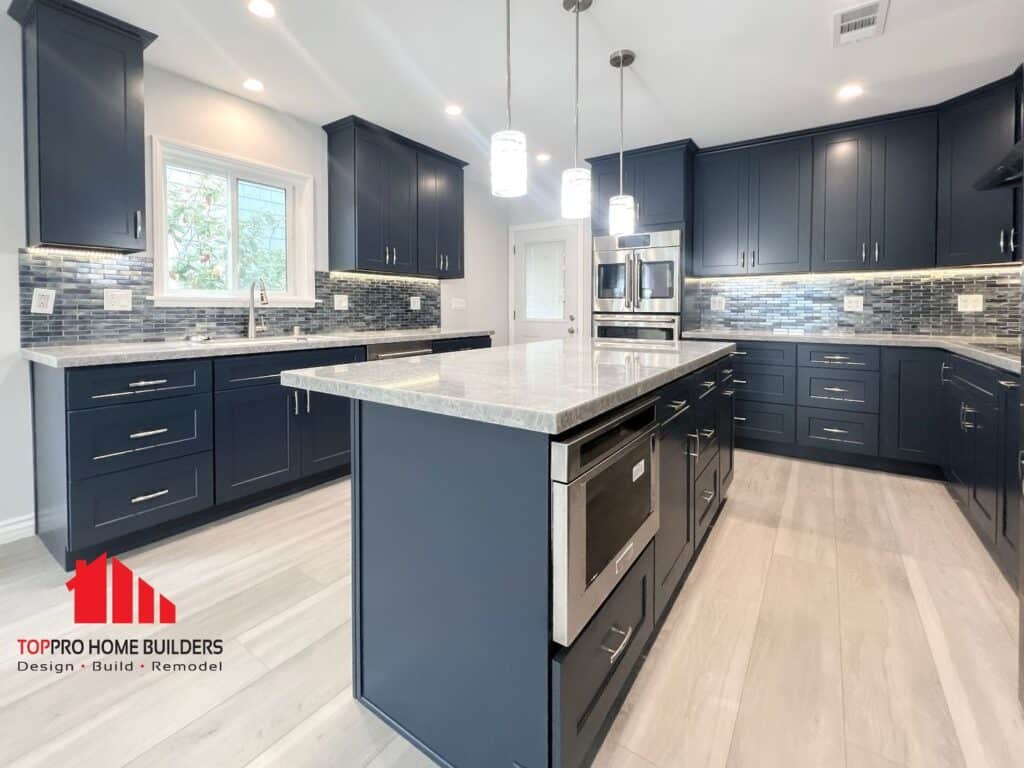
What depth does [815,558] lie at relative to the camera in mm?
2354

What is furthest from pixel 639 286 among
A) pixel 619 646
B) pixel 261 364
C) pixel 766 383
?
pixel 619 646

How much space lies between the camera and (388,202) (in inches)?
159

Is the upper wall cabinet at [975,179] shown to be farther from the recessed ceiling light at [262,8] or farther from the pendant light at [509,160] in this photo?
the recessed ceiling light at [262,8]

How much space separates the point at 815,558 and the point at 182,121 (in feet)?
13.3

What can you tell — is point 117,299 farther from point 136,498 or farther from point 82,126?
point 136,498

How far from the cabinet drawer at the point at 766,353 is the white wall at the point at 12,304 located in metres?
4.21

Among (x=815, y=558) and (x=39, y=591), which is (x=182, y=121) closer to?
(x=39, y=591)

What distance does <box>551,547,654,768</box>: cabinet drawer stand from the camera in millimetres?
1061

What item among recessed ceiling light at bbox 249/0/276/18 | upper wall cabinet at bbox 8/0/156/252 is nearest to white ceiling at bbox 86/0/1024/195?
recessed ceiling light at bbox 249/0/276/18

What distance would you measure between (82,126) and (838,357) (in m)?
4.58

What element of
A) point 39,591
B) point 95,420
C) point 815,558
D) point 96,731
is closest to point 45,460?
point 95,420

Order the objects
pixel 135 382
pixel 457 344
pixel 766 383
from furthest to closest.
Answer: pixel 457 344 < pixel 766 383 < pixel 135 382

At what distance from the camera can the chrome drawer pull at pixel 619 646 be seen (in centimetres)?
127

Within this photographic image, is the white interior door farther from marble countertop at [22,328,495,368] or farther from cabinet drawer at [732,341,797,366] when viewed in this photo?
marble countertop at [22,328,495,368]
